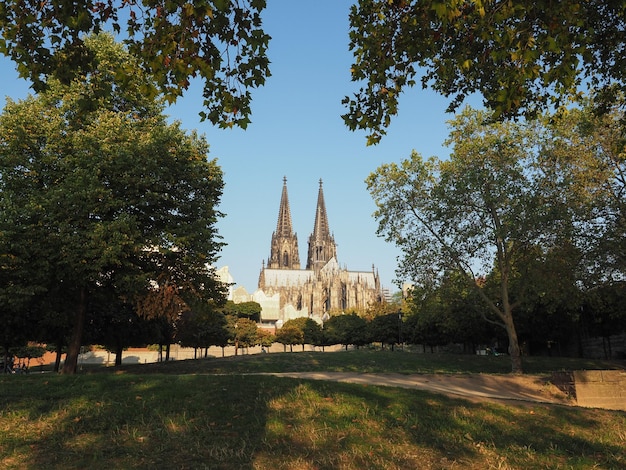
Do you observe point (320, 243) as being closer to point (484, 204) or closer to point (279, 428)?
point (484, 204)

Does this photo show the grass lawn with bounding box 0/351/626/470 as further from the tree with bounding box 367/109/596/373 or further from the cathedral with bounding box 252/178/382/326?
the cathedral with bounding box 252/178/382/326

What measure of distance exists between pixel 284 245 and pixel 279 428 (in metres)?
168

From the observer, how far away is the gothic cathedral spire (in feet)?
568

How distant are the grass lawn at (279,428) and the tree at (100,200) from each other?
7572mm

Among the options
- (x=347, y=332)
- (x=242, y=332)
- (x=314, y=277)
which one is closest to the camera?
(x=242, y=332)

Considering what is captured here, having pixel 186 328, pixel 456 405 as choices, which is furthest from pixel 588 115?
pixel 186 328

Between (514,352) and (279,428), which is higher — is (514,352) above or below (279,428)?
above

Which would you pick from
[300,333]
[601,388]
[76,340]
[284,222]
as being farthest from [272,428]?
[284,222]

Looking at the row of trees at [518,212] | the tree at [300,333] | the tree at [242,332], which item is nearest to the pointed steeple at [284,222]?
the tree at [300,333]

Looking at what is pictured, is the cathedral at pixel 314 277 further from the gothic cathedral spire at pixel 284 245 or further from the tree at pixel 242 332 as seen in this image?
the tree at pixel 242 332

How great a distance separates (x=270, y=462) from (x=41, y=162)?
18.1 metres

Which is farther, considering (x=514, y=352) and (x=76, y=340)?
(x=514, y=352)

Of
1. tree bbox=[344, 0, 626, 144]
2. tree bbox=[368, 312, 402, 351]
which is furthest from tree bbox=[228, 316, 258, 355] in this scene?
tree bbox=[344, 0, 626, 144]

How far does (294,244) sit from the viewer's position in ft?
581
